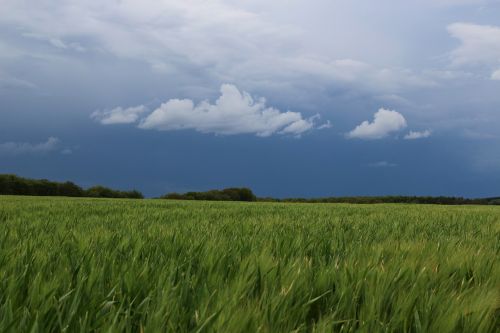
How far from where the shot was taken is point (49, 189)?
50250 millimetres

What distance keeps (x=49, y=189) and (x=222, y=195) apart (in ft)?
63.9

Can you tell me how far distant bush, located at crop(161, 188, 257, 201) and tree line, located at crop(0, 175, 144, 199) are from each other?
20.5ft

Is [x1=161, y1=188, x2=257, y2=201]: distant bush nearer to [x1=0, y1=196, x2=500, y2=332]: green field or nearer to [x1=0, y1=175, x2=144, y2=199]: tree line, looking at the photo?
[x1=0, y1=175, x2=144, y2=199]: tree line

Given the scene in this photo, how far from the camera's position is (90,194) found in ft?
157

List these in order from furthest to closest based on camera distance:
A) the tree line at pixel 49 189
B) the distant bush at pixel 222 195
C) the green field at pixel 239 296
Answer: the tree line at pixel 49 189
the distant bush at pixel 222 195
the green field at pixel 239 296

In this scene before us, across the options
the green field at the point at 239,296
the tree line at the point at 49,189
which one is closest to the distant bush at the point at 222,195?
the tree line at the point at 49,189

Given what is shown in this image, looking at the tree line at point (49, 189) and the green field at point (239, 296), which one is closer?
the green field at point (239, 296)

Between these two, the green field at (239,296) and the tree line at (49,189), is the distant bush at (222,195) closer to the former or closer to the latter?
the tree line at (49,189)

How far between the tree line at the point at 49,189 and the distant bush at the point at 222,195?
6.25 meters

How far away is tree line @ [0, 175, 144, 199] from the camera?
1893 inches

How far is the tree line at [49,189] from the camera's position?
48.1 meters

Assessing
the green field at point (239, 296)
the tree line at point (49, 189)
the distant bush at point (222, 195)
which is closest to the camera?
the green field at point (239, 296)

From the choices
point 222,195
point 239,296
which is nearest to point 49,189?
point 222,195

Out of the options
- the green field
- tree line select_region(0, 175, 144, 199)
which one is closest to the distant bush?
tree line select_region(0, 175, 144, 199)
